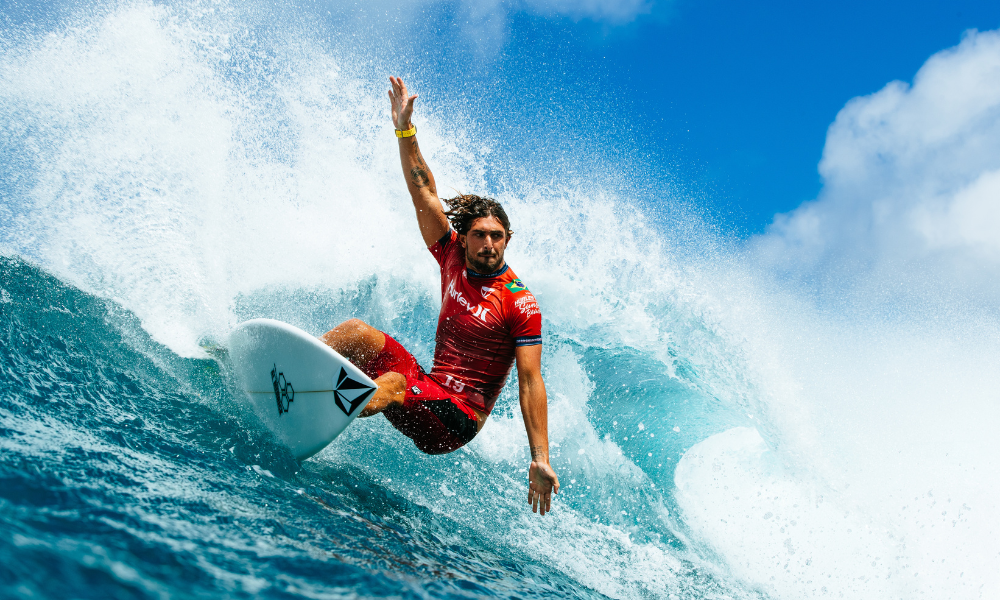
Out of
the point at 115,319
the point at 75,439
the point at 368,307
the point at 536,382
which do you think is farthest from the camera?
the point at 368,307

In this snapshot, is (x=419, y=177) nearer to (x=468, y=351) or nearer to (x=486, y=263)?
(x=486, y=263)

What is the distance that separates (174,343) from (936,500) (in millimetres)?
Answer: 8081

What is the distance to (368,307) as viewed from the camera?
7.56 metres

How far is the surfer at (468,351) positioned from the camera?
3.55 metres

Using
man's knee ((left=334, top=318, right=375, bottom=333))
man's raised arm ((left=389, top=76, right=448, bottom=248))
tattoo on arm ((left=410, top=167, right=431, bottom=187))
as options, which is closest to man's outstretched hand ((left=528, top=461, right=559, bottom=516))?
man's knee ((left=334, top=318, right=375, bottom=333))

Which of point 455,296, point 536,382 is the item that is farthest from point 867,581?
point 455,296

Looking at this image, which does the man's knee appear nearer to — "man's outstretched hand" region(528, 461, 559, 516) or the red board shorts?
the red board shorts

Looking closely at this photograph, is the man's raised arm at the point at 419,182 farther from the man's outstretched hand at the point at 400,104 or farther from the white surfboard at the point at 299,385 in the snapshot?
the white surfboard at the point at 299,385

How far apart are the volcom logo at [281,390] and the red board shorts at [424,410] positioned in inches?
21.2

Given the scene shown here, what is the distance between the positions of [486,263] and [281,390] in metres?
1.61

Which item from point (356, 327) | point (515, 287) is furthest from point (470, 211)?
point (356, 327)

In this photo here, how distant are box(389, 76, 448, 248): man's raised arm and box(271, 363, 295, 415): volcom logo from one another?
56.1 inches

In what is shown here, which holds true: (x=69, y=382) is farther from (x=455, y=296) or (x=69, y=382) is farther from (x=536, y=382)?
(x=536, y=382)

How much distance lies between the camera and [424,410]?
11.7 feet
